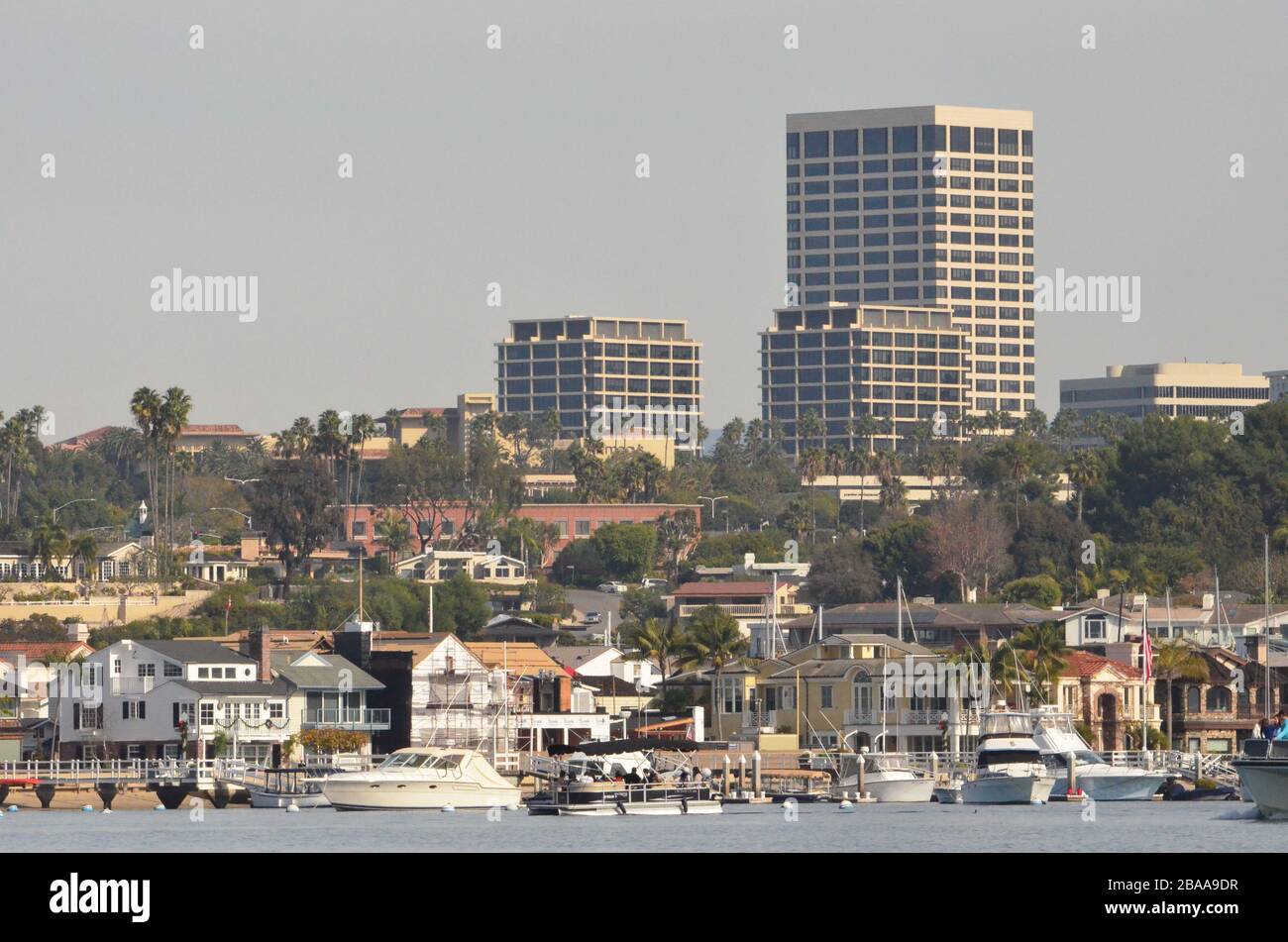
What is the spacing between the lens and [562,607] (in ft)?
655

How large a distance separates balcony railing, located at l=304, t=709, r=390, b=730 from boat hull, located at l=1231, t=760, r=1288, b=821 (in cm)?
5049

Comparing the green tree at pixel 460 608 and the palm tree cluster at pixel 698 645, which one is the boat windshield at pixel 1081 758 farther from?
the green tree at pixel 460 608

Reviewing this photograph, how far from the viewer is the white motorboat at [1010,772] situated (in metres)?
87.2

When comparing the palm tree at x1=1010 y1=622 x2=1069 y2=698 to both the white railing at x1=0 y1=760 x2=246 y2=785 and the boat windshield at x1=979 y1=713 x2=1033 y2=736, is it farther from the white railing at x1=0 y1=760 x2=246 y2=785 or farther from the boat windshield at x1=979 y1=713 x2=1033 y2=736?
the white railing at x1=0 y1=760 x2=246 y2=785

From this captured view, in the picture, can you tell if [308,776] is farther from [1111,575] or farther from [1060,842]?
[1111,575]

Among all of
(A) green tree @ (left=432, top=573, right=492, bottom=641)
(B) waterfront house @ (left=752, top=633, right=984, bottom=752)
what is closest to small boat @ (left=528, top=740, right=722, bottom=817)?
(B) waterfront house @ (left=752, top=633, right=984, bottom=752)

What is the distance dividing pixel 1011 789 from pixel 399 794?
21.0 m

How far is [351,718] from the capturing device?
110 metres

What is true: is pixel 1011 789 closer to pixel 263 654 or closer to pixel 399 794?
pixel 399 794

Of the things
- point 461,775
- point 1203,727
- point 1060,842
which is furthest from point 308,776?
point 1203,727

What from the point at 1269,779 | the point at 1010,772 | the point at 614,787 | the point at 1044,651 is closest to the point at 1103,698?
the point at 1044,651

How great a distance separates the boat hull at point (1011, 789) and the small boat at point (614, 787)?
9145 mm

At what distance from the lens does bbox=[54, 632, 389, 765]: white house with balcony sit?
106 meters
